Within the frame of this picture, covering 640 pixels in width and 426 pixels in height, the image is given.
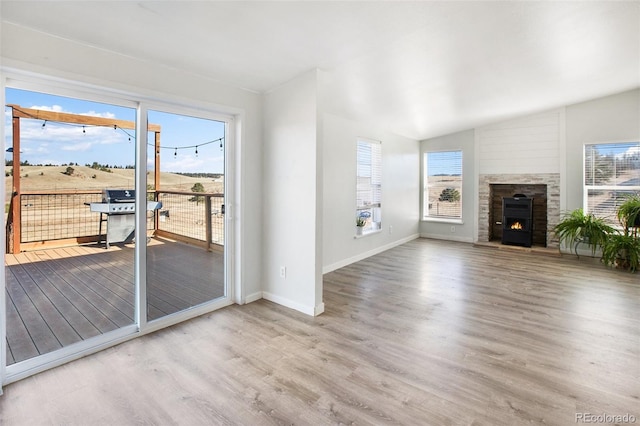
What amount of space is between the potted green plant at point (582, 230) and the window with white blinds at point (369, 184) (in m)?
3.31

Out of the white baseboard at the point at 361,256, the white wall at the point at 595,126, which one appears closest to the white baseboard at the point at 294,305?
A: the white baseboard at the point at 361,256

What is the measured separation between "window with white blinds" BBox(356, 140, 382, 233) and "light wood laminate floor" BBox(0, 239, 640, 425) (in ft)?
7.04

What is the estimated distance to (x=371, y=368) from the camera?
88.4 inches

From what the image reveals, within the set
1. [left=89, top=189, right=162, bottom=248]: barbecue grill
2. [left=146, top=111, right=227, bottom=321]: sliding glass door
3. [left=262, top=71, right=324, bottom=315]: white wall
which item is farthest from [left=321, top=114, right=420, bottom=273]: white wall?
[left=89, top=189, right=162, bottom=248]: barbecue grill

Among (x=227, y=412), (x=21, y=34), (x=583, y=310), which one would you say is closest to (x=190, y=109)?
(x=21, y=34)

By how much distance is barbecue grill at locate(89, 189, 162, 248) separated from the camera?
8.55ft

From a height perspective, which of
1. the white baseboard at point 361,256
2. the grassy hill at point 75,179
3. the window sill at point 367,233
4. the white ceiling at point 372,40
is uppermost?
the white ceiling at point 372,40

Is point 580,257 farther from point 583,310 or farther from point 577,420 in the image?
point 577,420

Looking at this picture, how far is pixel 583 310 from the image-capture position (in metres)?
3.28

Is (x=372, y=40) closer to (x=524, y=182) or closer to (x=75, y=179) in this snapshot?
(x=75, y=179)

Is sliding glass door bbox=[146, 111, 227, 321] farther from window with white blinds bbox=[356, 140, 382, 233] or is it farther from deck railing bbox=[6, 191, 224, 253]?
window with white blinds bbox=[356, 140, 382, 233]

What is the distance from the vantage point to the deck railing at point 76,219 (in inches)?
89.1

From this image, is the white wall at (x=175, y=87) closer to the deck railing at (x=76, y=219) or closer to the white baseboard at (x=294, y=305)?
the white baseboard at (x=294, y=305)

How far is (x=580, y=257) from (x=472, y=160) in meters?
2.70
